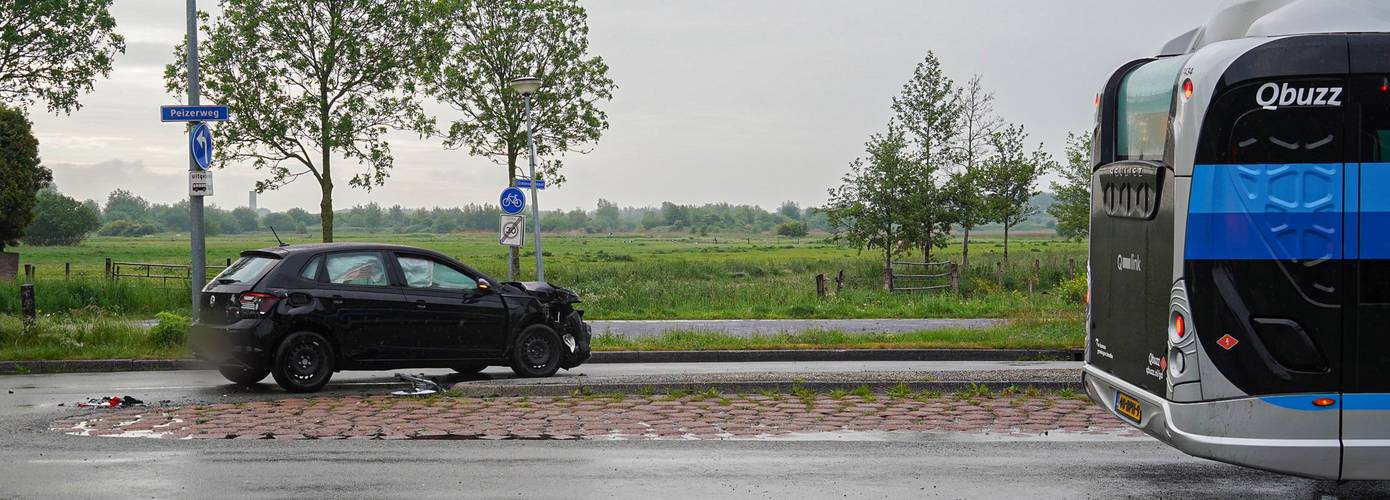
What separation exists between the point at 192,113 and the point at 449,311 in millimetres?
6048

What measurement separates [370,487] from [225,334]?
5.53 meters

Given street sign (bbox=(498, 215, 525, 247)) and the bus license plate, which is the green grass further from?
the bus license plate

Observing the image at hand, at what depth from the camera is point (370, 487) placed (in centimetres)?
705

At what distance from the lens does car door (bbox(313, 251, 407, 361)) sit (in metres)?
12.0

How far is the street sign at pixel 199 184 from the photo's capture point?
53.7 feet

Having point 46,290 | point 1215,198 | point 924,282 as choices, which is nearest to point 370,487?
point 1215,198

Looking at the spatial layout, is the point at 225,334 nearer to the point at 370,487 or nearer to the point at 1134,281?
the point at 370,487

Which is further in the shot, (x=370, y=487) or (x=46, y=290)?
(x=46, y=290)

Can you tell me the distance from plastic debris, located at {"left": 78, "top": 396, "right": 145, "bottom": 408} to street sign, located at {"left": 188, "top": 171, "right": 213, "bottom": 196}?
18.0 ft

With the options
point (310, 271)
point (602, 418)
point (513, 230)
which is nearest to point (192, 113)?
point (310, 271)

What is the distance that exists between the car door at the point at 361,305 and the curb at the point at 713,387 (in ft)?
3.61

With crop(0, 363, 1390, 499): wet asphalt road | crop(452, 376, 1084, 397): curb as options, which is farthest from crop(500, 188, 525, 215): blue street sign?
crop(0, 363, 1390, 499): wet asphalt road

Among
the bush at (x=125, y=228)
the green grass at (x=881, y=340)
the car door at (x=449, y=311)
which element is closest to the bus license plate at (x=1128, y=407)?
the car door at (x=449, y=311)

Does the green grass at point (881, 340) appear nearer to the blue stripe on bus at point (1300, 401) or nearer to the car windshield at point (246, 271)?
the car windshield at point (246, 271)
